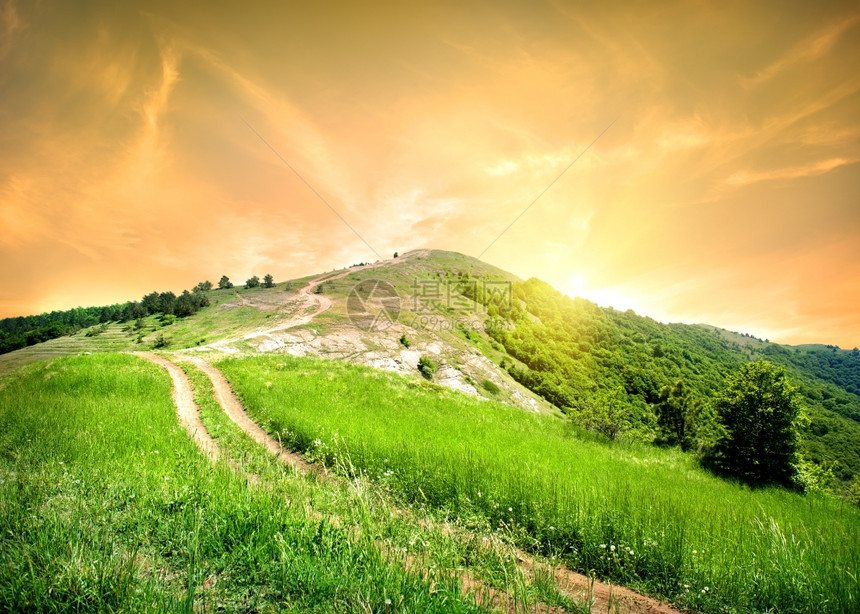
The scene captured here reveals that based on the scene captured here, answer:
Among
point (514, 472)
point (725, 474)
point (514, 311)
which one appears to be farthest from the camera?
point (514, 311)

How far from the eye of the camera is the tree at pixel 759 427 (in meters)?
15.6

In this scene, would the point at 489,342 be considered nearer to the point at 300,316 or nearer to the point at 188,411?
the point at 300,316

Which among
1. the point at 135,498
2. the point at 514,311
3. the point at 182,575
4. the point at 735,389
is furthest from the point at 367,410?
the point at 514,311

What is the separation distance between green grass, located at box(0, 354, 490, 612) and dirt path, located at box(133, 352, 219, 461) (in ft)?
7.53

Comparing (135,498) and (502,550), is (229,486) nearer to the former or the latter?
(135,498)

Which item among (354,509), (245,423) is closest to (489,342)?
(245,423)

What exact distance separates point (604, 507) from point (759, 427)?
16578 millimetres

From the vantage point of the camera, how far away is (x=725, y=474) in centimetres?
1543

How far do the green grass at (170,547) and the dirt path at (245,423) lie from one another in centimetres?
247

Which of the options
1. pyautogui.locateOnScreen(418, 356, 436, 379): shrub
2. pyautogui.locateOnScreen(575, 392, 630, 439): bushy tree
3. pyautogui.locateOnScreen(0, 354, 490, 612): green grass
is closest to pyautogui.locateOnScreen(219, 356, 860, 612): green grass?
pyautogui.locateOnScreen(0, 354, 490, 612): green grass

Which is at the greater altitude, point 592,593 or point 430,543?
point 430,543

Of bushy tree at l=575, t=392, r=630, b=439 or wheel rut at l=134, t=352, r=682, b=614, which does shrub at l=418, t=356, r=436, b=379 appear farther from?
wheel rut at l=134, t=352, r=682, b=614

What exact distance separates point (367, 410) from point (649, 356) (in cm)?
15709

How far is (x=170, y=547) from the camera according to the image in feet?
15.3
